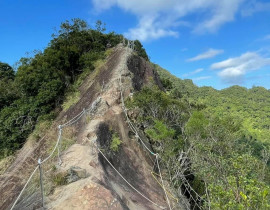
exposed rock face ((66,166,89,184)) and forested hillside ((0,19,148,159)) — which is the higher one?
forested hillside ((0,19,148,159))

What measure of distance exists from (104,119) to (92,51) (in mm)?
12857

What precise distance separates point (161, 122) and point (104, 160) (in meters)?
3.89

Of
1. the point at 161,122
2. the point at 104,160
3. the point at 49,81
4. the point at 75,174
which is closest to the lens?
the point at 75,174

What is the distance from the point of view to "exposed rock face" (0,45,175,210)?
24.6ft

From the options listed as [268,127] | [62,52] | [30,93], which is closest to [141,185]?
[30,93]

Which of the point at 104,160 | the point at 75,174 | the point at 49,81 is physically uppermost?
the point at 49,81

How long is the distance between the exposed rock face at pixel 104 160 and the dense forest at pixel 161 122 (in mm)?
1186

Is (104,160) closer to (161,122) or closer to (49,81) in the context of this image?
(161,122)

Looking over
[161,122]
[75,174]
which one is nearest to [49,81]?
[161,122]

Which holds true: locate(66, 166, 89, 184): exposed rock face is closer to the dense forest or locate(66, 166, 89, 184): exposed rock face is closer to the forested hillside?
the dense forest


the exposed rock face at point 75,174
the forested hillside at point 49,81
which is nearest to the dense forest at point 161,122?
the forested hillside at point 49,81

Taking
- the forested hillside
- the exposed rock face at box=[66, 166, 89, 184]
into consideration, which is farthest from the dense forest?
the exposed rock face at box=[66, 166, 89, 184]

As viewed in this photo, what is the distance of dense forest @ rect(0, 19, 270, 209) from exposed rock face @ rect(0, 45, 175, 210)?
3.89 feet

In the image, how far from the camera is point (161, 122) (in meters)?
13.3
